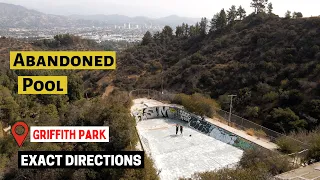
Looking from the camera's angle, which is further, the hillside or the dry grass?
the hillside

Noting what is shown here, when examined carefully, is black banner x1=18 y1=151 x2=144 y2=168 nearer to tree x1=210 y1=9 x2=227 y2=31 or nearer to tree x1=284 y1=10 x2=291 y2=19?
tree x1=284 y1=10 x2=291 y2=19

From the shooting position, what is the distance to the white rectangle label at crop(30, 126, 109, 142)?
562 inches

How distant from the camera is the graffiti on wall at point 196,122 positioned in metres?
16.2

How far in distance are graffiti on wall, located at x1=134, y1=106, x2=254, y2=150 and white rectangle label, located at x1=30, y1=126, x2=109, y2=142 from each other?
633 cm

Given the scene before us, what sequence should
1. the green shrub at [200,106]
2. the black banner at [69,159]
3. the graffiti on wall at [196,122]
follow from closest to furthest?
the black banner at [69,159]
the graffiti on wall at [196,122]
the green shrub at [200,106]

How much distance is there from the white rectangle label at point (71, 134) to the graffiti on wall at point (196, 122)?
20.8ft

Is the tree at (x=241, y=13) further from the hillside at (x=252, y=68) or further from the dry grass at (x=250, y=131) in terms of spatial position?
the dry grass at (x=250, y=131)

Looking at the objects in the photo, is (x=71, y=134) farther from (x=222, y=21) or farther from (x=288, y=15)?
(x=222, y=21)

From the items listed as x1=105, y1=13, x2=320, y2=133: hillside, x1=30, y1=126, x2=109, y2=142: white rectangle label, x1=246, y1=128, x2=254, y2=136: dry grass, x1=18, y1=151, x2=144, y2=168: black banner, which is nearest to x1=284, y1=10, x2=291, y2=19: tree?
x1=105, y1=13, x2=320, y2=133: hillside

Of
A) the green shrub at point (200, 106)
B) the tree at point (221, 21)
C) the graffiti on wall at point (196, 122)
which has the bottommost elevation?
the graffiti on wall at point (196, 122)

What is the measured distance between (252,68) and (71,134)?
26106 mm

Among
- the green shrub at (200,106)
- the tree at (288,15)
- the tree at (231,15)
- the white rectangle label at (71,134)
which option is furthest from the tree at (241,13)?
the white rectangle label at (71,134)

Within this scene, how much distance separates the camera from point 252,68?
34562 millimetres

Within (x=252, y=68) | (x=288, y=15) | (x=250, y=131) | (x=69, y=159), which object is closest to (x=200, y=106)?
(x=250, y=131)
